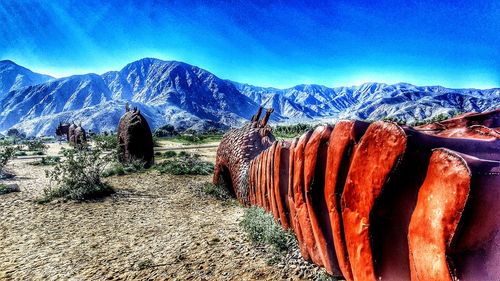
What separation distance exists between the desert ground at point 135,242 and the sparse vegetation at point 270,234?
118 mm

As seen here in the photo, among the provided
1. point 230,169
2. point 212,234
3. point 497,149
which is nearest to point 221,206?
point 230,169

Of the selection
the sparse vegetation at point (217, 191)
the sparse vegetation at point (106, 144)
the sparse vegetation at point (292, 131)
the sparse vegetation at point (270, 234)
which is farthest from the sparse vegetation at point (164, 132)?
the sparse vegetation at point (270, 234)

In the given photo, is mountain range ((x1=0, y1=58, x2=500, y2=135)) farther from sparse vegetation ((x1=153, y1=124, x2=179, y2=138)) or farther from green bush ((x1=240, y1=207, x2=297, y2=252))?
green bush ((x1=240, y1=207, x2=297, y2=252))

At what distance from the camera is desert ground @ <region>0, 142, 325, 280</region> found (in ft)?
11.5

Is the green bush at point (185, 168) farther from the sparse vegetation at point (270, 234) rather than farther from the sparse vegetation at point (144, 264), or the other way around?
the sparse vegetation at point (144, 264)

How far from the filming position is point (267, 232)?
154 inches

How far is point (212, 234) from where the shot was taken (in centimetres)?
468

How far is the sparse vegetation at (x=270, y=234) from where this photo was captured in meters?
3.68

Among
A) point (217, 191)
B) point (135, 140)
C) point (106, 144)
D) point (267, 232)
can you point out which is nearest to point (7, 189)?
point (106, 144)

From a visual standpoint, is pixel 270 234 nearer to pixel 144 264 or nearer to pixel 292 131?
pixel 144 264

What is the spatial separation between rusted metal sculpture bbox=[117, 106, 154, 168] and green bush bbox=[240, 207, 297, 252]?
771 cm

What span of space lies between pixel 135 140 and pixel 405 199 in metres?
11.0

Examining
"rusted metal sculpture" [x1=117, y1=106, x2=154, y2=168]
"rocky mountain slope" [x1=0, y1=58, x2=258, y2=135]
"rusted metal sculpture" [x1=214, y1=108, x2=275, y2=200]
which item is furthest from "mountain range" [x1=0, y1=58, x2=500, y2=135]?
"rusted metal sculpture" [x1=214, y1=108, x2=275, y2=200]

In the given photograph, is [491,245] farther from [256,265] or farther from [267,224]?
[267,224]
